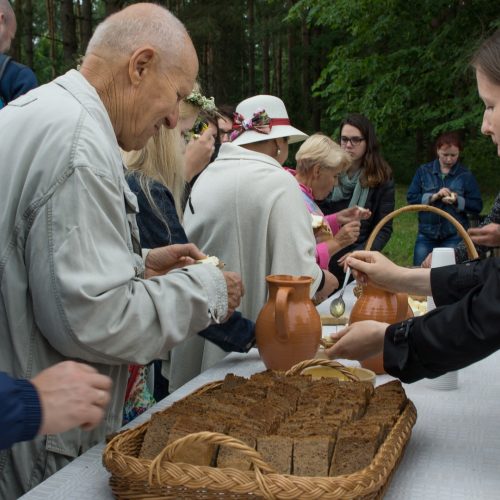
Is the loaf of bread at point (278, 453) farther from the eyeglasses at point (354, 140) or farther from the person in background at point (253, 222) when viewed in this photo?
the eyeglasses at point (354, 140)

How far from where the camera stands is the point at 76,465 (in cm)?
146

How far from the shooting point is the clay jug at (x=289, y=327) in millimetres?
1943

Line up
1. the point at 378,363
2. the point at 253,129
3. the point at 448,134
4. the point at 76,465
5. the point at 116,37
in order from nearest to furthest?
the point at 76,465 < the point at 116,37 < the point at 378,363 < the point at 253,129 < the point at 448,134

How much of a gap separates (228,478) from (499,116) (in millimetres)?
1021

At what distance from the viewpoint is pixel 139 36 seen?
63.4 inches

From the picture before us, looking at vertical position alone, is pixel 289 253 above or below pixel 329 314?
above

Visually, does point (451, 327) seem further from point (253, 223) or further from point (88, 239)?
point (253, 223)

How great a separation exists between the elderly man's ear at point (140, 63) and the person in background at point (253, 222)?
3.66 ft

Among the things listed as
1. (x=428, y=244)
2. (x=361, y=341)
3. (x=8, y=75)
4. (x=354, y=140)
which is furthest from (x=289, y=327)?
(x=428, y=244)

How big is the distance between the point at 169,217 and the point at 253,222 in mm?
421

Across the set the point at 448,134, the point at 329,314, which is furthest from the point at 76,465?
the point at 448,134

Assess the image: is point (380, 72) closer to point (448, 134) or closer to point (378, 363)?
point (448, 134)

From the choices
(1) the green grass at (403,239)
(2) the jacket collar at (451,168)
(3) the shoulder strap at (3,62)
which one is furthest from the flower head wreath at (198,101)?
(1) the green grass at (403,239)

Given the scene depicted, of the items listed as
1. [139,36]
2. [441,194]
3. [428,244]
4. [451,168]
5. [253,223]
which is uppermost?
[139,36]
